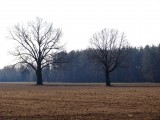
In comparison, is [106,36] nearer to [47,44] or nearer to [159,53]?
[47,44]

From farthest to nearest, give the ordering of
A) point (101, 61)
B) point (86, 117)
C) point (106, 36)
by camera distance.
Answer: point (106, 36), point (101, 61), point (86, 117)

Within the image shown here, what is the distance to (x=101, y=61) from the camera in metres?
71.9

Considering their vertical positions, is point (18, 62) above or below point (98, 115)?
above

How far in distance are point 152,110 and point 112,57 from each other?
5514cm

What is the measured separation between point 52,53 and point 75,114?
5845cm

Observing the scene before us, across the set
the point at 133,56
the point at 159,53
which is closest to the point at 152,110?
the point at 159,53

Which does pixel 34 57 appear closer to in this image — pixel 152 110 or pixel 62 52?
pixel 62 52

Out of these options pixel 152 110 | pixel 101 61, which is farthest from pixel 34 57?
pixel 152 110

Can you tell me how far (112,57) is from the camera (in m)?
72.9

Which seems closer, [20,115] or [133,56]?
[20,115]

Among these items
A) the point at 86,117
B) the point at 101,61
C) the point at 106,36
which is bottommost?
the point at 86,117

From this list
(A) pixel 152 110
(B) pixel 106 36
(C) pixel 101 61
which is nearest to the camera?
(A) pixel 152 110

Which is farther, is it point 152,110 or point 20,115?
point 152,110

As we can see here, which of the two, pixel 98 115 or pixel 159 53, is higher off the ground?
pixel 159 53
